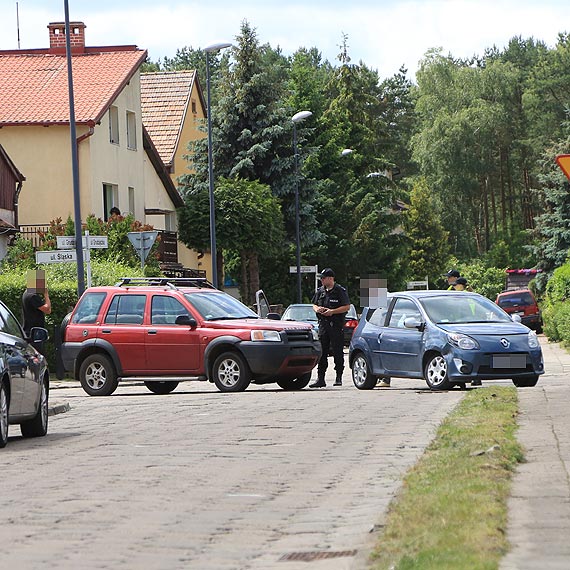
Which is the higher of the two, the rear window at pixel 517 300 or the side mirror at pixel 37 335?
the side mirror at pixel 37 335

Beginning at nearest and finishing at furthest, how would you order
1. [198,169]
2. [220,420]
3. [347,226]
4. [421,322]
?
[220,420]
[421,322]
[198,169]
[347,226]

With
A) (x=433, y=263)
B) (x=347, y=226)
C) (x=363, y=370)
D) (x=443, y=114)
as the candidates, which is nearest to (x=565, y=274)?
(x=363, y=370)

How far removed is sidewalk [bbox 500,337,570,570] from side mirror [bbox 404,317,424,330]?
15.3 ft

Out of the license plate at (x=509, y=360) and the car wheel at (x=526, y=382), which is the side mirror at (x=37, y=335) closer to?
the license plate at (x=509, y=360)

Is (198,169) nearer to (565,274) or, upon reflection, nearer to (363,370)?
(565,274)

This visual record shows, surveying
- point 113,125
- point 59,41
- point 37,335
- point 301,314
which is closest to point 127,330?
point 37,335

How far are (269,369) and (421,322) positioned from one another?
8.08ft

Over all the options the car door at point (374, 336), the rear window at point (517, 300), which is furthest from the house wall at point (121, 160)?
the car door at point (374, 336)

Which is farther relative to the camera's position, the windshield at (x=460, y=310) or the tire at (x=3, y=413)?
the windshield at (x=460, y=310)

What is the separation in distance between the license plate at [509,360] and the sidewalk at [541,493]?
3.60 meters

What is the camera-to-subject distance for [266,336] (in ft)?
74.9

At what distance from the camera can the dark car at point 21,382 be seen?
13.8m

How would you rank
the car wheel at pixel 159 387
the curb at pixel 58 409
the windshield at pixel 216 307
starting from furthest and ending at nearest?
1. the car wheel at pixel 159 387
2. the windshield at pixel 216 307
3. the curb at pixel 58 409

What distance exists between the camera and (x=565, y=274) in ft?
141
